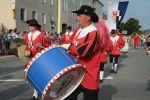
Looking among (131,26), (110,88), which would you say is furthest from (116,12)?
(131,26)

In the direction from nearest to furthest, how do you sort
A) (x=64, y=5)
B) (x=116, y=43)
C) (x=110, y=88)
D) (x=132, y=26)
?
1. (x=110, y=88)
2. (x=116, y=43)
3. (x=64, y=5)
4. (x=132, y=26)

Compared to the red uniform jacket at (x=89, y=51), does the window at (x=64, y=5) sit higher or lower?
higher

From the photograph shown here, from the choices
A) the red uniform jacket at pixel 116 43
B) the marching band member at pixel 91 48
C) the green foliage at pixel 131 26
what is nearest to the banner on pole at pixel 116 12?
the red uniform jacket at pixel 116 43

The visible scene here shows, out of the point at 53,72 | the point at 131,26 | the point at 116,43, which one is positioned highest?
the point at 131,26

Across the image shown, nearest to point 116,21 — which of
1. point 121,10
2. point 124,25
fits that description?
point 121,10

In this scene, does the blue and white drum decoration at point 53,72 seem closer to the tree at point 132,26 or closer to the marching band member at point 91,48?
the marching band member at point 91,48

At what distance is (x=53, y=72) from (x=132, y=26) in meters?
108

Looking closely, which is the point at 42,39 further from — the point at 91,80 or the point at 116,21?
the point at 116,21

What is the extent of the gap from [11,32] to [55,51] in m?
13.4

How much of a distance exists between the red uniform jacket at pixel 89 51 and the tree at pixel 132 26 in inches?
4143

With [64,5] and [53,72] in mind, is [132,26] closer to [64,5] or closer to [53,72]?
[64,5]

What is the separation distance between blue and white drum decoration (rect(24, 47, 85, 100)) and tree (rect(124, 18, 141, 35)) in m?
105

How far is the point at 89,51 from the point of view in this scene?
9.97ft

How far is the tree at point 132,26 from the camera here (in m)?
106
